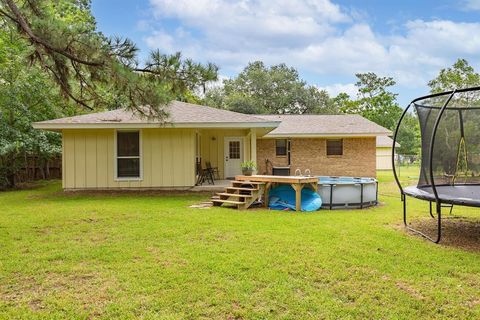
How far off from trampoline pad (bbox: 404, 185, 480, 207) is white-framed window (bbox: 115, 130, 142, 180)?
314 inches

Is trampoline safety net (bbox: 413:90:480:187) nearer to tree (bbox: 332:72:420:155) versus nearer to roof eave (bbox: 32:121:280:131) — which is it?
roof eave (bbox: 32:121:280:131)

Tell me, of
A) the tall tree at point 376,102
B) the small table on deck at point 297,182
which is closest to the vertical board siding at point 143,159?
the small table on deck at point 297,182

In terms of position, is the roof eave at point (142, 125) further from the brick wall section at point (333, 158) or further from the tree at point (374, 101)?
the tree at point (374, 101)

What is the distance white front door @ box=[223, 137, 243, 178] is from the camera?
1483cm

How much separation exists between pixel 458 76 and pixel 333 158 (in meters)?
22.1

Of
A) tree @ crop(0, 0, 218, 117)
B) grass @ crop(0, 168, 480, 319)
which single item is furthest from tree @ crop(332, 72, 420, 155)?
tree @ crop(0, 0, 218, 117)

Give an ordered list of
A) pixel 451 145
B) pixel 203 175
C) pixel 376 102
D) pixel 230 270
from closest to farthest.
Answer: pixel 230 270
pixel 451 145
pixel 203 175
pixel 376 102

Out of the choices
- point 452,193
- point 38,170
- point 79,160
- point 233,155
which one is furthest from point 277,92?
point 452,193

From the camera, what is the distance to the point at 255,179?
8688mm

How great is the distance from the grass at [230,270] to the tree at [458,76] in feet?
100

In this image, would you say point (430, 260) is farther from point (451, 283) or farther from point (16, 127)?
point (16, 127)

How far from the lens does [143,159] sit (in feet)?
37.4

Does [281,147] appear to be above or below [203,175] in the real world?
above

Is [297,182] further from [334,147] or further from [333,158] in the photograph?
[334,147]
